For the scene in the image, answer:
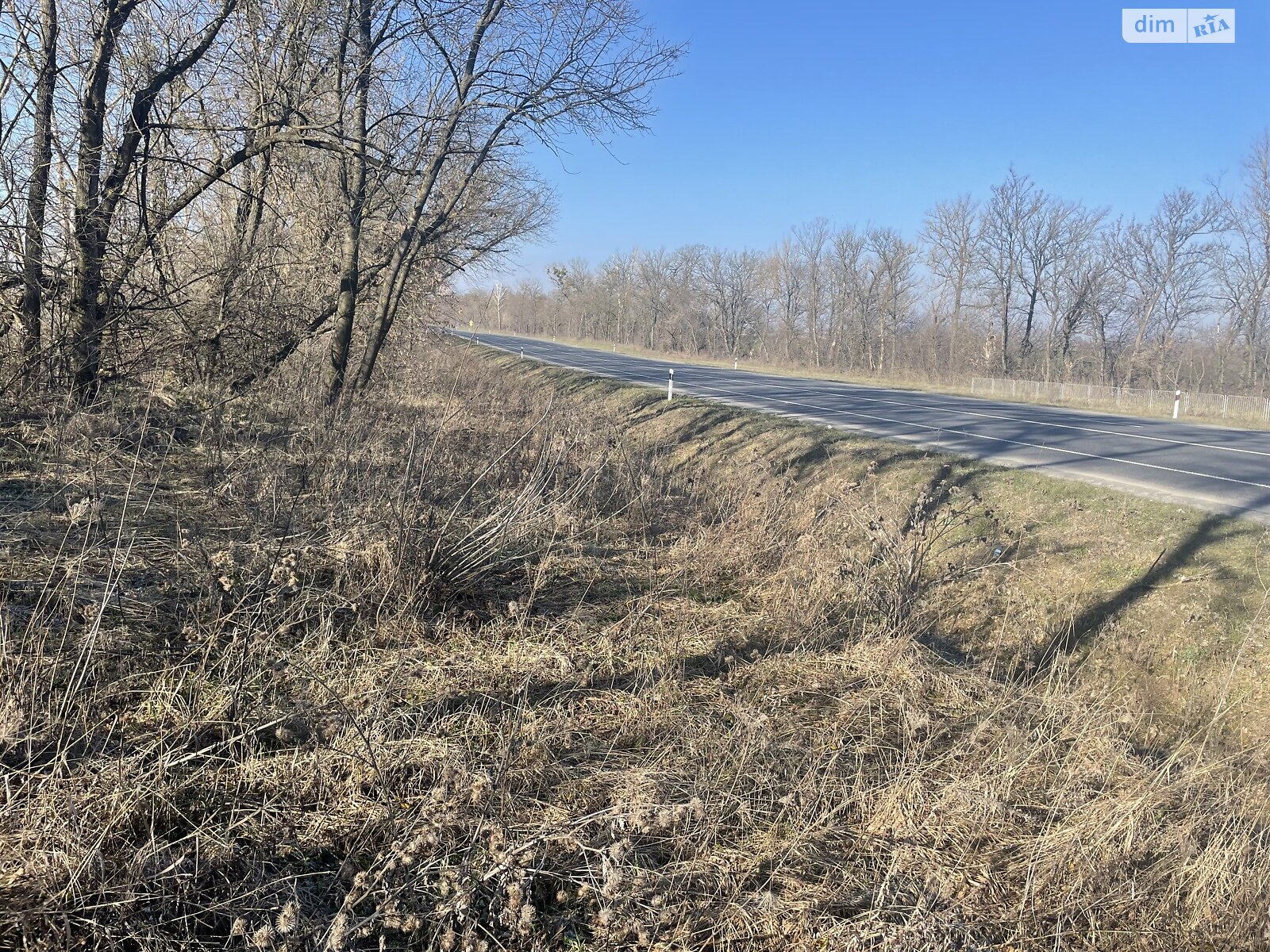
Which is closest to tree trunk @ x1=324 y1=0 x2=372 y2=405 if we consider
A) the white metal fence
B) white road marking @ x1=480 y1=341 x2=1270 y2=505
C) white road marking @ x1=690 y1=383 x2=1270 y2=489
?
white road marking @ x1=480 y1=341 x2=1270 y2=505

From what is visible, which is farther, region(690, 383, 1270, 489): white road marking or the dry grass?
the dry grass

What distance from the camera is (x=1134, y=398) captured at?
26844 millimetres

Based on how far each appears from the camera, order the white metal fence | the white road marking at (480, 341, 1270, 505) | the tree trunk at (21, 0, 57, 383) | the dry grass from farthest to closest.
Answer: the white metal fence, the dry grass, the white road marking at (480, 341, 1270, 505), the tree trunk at (21, 0, 57, 383)

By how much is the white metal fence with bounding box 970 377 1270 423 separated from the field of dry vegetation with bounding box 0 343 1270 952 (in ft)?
66.1

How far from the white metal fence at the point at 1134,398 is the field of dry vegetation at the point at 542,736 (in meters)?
20.2

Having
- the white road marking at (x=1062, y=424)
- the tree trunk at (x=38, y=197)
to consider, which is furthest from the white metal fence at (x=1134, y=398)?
the tree trunk at (x=38, y=197)

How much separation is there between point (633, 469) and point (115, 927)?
21.7 ft

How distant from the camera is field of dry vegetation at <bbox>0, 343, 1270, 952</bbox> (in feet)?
7.99

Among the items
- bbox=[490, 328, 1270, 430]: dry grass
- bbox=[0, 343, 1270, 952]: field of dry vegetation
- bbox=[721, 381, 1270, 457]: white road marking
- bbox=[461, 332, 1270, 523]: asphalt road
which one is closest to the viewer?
bbox=[0, 343, 1270, 952]: field of dry vegetation

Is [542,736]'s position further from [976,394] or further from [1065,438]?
[976,394]

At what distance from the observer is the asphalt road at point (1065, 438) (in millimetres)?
9609

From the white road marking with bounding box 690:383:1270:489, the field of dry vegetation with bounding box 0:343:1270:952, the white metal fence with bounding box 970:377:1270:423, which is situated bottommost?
the field of dry vegetation with bounding box 0:343:1270:952

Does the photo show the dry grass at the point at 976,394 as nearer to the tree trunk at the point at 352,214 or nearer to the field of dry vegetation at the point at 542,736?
the field of dry vegetation at the point at 542,736

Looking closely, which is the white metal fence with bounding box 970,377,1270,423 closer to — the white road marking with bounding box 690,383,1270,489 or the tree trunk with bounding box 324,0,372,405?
the white road marking with bounding box 690,383,1270,489
